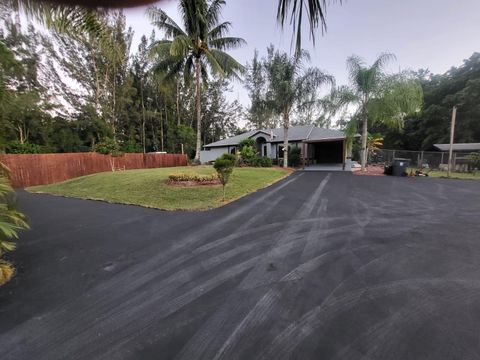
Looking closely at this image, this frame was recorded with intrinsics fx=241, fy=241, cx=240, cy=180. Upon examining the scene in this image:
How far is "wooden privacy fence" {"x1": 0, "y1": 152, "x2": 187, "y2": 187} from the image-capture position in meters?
14.5

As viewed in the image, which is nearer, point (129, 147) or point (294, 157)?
point (294, 157)

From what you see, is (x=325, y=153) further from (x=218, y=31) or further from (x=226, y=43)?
(x=218, y=31)

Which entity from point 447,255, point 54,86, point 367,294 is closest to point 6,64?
point 367,294

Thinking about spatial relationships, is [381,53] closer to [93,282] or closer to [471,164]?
[471,164]

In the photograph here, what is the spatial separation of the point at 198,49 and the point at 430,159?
2166 centimetres

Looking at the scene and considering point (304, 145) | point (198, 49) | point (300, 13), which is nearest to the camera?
point (300, 13)

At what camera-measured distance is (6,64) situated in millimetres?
3363

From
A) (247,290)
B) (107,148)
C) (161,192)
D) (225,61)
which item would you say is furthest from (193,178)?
(107,148)

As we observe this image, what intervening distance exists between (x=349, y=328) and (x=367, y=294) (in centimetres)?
70

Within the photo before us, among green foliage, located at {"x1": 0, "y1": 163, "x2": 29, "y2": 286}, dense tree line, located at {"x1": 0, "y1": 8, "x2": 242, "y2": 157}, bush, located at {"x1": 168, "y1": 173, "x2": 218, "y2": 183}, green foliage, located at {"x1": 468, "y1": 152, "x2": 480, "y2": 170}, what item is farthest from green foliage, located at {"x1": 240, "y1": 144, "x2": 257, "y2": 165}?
green foliage, located at {"x1": 0, "y1": 163, "x2": 29, "y2": 286}

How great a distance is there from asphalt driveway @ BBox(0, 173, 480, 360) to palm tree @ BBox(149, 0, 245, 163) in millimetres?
11719

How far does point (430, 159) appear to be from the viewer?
2156 cm

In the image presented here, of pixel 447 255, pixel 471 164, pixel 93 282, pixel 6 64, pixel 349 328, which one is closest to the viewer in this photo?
pixel 349 328

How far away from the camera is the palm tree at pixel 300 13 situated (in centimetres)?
158
